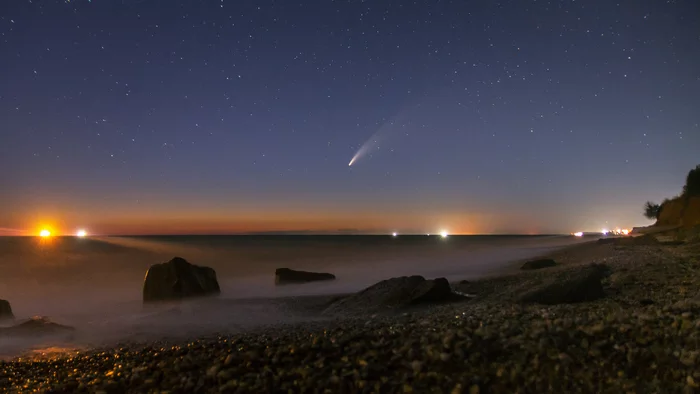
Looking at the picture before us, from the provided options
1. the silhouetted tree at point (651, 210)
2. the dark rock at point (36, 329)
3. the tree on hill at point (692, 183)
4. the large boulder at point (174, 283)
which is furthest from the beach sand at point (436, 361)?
the silhouetted tree at point (651, 210)

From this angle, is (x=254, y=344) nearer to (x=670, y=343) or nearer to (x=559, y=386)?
(x=559, y=386)

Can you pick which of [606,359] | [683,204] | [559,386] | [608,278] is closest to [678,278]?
[608,278]

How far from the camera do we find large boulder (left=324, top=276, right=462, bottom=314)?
11656 millimetres

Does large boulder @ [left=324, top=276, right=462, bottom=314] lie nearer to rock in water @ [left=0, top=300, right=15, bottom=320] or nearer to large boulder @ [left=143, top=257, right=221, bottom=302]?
large boulder @ [left=143, top=257, right=221, bottom=302]

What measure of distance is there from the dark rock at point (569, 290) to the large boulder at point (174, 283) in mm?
13225

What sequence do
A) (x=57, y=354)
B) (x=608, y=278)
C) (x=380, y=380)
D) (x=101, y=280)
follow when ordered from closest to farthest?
(x=380, y=380), (x=57, y=354), (x=608, y=278), (x=101, y=280)

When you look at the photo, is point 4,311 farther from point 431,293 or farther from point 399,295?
point 431,293

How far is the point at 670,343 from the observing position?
4934 mm

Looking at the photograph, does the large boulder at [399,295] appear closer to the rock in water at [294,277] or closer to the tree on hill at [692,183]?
the rock in water at [294,277]

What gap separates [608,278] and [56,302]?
77.1 ft

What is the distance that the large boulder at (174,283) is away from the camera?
17078 mm

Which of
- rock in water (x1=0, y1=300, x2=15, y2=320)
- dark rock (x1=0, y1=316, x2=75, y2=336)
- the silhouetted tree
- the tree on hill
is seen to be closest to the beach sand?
dark rock (x1=0, y1=316, x2=75, y2=336)

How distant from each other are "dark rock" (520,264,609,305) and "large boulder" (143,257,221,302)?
1322 cm

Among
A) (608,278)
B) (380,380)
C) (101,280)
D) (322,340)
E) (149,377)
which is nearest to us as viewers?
(380,380)
